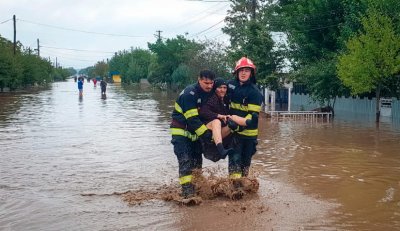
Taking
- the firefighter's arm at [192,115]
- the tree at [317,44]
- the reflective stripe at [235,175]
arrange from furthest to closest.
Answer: the tree at [317,44] < the reflective stripe at [235,175] < the firefighter's arm at [192,115]

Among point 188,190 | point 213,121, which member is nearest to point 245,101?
point 213,121

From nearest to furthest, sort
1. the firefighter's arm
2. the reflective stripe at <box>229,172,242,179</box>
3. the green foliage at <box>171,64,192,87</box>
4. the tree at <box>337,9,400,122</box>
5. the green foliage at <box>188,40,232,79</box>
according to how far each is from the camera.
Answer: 1. the firefighter's arm
2. the reflective stripe at <box>229,172,242,179</box>
3. the tree at <box>337,9,400,122</box>
4. the green foliage at <box>188,40,232,79</box>
5. the green foliage at <box>171,64,192,87</box>

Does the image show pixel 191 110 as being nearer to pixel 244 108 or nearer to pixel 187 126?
pixel 187 126

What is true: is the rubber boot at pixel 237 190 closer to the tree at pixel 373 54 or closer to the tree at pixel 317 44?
the tree at pixel 373 54

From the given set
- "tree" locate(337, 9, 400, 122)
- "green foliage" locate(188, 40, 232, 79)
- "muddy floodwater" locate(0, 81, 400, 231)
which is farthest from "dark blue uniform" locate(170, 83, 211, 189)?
"green foliage" locate(188, 40, 232, 79)

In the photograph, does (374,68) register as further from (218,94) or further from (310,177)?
(218,94)

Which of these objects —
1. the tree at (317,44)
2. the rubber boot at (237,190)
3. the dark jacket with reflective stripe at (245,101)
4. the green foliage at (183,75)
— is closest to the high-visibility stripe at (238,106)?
the dark jacket with reflective stripe at (245,101)

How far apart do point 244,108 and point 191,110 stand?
2.71ft

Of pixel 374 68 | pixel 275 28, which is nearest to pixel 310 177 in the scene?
pixel 374 68

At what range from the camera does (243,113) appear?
705 centimetres

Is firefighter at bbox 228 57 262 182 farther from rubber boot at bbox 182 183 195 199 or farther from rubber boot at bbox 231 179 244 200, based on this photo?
rubber boot at bbox 182 183 195 199

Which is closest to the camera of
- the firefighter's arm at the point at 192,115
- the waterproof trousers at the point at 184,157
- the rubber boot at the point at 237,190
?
the firefighter's arm at the point at 192,115

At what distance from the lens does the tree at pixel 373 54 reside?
20.0 m

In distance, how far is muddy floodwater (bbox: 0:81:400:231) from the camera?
607 centimetres
